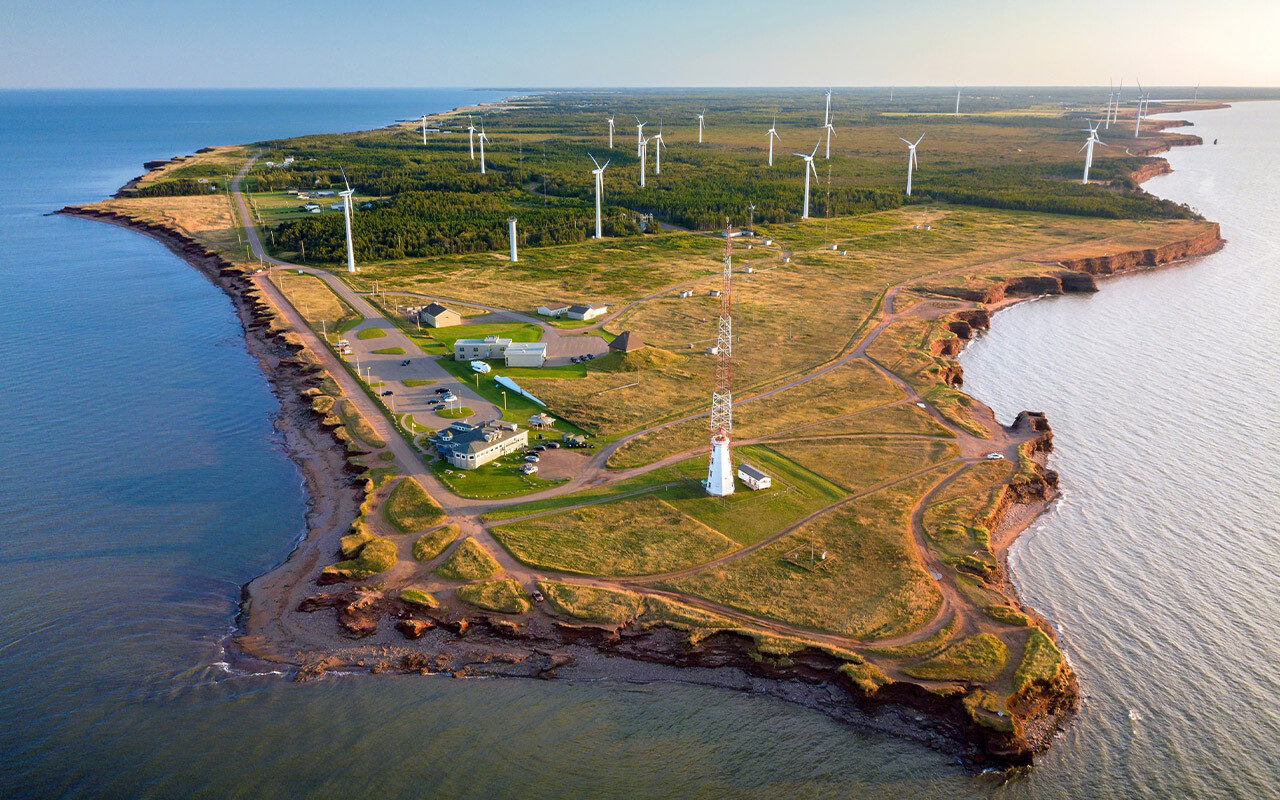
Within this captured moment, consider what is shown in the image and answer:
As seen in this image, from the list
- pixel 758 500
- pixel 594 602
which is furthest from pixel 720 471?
pixel 594 602

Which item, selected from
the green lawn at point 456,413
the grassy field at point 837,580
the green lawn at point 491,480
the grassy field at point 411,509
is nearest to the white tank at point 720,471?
the grassy field at point 837,580

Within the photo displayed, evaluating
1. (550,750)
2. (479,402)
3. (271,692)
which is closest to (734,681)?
(550,750)

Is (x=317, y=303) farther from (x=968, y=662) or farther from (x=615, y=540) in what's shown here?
(x=968, y=662)

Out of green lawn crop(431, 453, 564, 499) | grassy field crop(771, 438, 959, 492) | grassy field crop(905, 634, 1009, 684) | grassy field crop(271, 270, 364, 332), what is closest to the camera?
grassy field crop(905, 634, 1009, 684)

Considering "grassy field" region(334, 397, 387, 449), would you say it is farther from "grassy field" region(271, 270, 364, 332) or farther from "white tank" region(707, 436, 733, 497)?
"white tank" region(707, 436, 733, 497)

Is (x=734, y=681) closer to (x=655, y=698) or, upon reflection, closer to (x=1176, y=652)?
(x=655, y=698)

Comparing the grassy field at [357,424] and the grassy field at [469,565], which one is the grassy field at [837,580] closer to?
the grassy field at [469,565]

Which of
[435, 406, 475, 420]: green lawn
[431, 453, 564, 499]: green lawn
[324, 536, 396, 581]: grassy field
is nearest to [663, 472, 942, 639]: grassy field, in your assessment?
[431, 453, 564, 499]: green lawn
